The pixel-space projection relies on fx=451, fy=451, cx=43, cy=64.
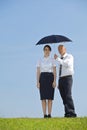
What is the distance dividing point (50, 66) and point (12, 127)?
3019 mm

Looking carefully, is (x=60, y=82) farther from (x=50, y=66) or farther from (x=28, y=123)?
(x=28, y=123)

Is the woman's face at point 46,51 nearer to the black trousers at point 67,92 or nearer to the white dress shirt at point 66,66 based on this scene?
the white dress shirt at point 66,66

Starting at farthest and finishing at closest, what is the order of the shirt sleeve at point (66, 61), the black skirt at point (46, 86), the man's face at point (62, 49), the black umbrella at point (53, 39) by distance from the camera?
the black umbrella at point (53, 39) < the man's face at point (62, 49) < the black skirt at point (46, 86) < the shirt sleeve at point (66, 61)

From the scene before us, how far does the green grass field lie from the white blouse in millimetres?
1837

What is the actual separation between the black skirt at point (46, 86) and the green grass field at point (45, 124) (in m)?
1.20

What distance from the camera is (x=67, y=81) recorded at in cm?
1589

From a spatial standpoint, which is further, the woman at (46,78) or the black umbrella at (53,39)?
the black umbrella at (53,39)

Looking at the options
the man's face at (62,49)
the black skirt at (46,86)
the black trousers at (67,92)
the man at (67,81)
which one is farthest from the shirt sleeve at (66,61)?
the black skirt at (46,86)

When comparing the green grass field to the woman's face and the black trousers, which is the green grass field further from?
the woman's face

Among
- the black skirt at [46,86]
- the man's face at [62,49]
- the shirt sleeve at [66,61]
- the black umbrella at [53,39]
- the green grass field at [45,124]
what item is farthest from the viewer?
the black umbrella at [53,39]

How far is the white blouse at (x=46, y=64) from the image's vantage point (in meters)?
15.8

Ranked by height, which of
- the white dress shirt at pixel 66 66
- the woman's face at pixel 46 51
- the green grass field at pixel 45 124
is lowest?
the green grass field at pixel 45 124

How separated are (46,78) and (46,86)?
32 cm

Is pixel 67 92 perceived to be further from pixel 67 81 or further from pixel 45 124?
pixel 45 124
